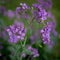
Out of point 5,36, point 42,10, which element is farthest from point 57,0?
point 5,36

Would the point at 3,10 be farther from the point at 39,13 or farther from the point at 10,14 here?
the point at 39,13

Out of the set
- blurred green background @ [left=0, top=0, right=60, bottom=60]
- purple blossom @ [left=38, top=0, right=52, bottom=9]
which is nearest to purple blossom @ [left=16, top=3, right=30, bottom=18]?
blurred green background @ [left=0, top=0, right=60, bottom=60]

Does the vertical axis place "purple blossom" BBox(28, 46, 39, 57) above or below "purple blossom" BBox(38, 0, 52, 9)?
below

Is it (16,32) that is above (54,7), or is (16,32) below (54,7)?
below

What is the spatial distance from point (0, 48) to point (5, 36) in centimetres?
11

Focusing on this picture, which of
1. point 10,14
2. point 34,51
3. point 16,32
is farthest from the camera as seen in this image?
point 10,14

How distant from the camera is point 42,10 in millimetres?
2043

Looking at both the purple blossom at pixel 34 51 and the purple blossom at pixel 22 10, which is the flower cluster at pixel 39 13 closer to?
the purple blossom at pixel 22 10

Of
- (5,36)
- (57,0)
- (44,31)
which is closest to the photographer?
(44,31)

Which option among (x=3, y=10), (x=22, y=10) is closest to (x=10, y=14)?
(x=3, y=10)

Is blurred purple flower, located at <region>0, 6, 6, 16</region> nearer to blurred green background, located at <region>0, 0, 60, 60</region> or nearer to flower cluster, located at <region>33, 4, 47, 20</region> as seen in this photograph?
blurred green background, located at <region>0, 0, 60, 60</region>

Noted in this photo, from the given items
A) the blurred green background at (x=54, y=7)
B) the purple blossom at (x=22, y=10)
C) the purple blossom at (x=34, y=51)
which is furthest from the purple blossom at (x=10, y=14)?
the purple blossom at (x=34, y=51)

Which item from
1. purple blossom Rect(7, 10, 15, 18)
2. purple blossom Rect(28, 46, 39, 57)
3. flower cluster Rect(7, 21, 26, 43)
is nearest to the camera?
flower cluster Rect(7, 21, 26, 43)

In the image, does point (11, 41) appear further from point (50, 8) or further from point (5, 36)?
point (50, 8)
